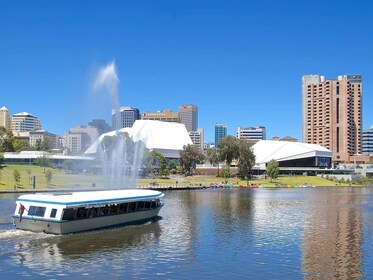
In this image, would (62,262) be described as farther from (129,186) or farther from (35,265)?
(129,186)

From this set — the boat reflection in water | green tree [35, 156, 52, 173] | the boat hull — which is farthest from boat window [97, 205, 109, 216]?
green tree [35, 156, 52, 173]

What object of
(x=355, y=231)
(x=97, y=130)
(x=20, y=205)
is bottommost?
(x=355, y=231)

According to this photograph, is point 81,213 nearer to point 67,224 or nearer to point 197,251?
→ point 67,224

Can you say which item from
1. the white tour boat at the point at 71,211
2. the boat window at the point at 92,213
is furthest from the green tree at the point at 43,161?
the boat window at the point at 92,213

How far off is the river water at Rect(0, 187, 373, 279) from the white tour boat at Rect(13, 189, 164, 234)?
1.13 metres

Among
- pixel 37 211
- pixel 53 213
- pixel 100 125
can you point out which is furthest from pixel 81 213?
pixel 100 125

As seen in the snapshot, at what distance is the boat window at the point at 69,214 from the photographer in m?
49.6

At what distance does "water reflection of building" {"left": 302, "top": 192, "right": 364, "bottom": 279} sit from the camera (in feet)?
123

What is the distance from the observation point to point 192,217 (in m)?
70.4

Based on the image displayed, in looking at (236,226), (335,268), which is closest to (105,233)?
(236,226)

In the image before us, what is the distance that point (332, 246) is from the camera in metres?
48.4

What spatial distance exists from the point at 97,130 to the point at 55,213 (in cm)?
4503

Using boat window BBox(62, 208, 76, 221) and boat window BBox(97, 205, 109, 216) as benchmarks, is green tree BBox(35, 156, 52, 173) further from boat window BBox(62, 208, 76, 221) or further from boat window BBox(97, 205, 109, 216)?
boat window BBox(62, 208, 76, 221)

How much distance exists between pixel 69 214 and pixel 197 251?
1514cm
